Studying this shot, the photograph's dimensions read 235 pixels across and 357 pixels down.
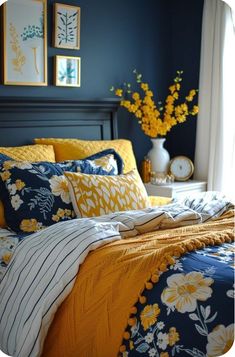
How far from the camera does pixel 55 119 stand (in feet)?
12.3

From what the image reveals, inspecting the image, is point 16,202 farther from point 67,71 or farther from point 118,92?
point 118,92

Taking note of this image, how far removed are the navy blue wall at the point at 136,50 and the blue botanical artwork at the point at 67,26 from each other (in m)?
0.05

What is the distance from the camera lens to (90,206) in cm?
282

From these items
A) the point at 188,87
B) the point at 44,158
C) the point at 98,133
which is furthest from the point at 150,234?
the point at 188,87

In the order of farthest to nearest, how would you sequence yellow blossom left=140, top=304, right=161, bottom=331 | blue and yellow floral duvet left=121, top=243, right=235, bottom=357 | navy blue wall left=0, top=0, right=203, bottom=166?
navy blue wall left=0, top=0, right=203, bottom=166, yellow blossom left=140, top=304, right=161, bottom=331, blue and yellow floral duvet left=121, top=243, right=235, bottom=357

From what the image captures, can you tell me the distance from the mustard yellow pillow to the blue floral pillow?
0.23 metres

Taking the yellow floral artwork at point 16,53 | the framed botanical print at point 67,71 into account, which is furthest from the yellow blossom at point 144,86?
the yellow floral artwork at point 16,53

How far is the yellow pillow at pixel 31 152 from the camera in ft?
10.4

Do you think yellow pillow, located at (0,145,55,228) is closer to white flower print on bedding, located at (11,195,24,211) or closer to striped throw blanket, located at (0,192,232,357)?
white flower print on bedding, located at (11,195,24,211)

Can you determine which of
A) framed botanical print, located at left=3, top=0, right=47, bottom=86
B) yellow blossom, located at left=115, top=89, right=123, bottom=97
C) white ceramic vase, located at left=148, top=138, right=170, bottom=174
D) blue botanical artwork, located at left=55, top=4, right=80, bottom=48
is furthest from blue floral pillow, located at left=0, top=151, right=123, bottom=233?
white ceramic vase, located at left=148, top=138, right=170, bottom=174

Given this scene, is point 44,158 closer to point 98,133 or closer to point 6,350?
point 98,133

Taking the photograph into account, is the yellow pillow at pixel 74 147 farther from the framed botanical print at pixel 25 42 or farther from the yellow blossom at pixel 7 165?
the yellow blossom at pixel 7 165

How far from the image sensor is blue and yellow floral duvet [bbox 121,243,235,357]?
5.98ft

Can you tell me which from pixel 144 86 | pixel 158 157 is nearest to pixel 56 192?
pixel 158 157
